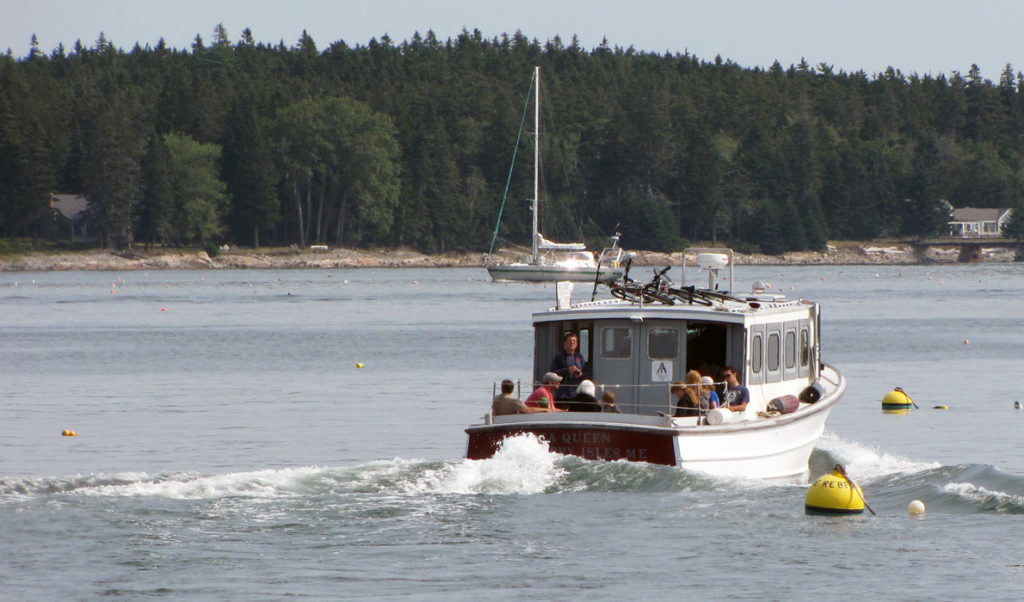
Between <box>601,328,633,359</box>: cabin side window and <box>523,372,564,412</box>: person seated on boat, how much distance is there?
111 centimetres

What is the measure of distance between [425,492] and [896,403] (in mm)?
18349

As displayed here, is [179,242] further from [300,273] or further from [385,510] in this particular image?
[385,510]

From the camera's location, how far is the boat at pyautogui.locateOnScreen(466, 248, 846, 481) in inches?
841

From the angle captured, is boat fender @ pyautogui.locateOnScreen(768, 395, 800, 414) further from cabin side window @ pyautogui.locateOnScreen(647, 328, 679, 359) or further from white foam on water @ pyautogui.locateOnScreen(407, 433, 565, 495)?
white foam on water @ pyautogui.locateOnScreen(407, 433, 565, 495)

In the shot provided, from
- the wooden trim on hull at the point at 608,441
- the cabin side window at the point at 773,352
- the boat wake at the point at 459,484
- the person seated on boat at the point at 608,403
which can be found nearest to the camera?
the wooden trim on hull at the point at 608,441

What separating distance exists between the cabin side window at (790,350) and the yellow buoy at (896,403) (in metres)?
11.4

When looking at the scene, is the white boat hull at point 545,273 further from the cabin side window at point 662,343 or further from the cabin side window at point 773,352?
the cabin side window at point 662,343

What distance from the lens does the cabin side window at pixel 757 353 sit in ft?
79.0

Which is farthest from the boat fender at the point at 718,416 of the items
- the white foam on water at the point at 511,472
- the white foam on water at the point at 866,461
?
the white foam on water at the point at 866,461

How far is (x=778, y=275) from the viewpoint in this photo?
5438 inches

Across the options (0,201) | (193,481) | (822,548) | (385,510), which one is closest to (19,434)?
(193,481)

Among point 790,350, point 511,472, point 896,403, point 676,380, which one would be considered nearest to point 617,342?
point 676,380

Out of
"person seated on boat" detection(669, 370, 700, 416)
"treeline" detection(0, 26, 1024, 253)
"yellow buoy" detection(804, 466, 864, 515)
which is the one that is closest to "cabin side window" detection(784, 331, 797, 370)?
"person seated on boat" detection(669, 370, 700, 416)

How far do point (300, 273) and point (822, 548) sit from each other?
13538 centimetres
